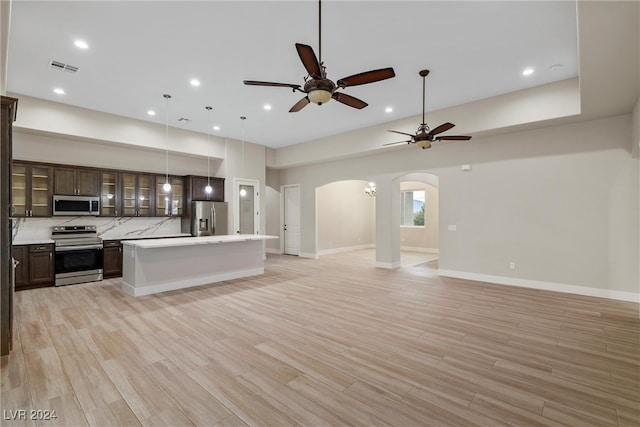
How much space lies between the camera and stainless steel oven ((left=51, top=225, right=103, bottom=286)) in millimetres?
5590

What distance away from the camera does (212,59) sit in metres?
4.10

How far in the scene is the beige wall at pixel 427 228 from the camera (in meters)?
10.5

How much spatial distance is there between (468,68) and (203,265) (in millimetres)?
5800

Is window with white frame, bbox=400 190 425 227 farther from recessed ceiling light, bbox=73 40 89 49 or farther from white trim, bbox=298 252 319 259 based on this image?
recessed ceiling light, bbox=73 40 89 49

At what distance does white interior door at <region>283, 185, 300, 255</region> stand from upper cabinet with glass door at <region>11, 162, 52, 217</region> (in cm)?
627

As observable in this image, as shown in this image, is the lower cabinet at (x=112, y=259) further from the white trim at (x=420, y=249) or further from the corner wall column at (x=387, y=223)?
the white trim at (x=420, y=249)

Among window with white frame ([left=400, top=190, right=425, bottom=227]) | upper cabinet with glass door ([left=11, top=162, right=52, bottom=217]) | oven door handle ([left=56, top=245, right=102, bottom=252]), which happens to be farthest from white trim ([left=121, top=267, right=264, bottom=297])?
window with white frame ([left=400, top=190, right=425, bottom=227])

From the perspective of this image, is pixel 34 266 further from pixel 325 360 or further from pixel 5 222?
pixel 325 360

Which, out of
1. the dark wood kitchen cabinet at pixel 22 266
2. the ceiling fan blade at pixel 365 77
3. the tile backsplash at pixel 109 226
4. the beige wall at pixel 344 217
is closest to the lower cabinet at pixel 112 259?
the tile backsplash at pixel 109 226

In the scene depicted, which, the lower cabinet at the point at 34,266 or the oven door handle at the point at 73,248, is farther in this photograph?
the oven door handle at the point at 73,248

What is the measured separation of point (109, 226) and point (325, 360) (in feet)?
21.1

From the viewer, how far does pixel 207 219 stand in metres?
7.63

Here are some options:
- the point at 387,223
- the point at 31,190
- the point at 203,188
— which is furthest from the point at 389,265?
the point at 31,190

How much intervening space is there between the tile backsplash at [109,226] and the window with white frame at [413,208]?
8131mm
